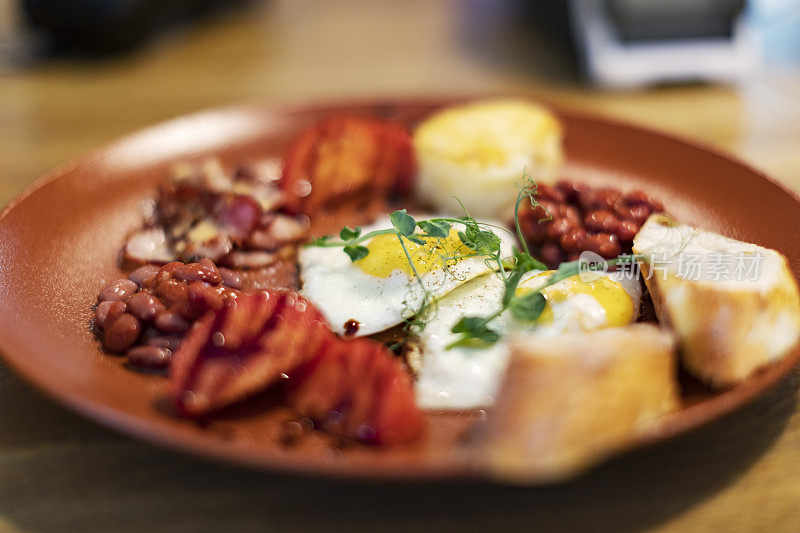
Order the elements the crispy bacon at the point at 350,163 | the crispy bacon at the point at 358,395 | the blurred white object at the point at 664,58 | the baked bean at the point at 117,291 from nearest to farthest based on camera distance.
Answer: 1. the crispy bacon at the point at 358,395
2. the baked bean at the point at 117,291
3. the crispy bacon at the point at 350,163
4. the blurred white object at the point at 664,58

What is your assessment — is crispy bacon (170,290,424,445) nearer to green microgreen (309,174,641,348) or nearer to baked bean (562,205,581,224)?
green microgreen (309,174,641,348)

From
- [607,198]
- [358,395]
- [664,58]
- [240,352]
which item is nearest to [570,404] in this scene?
[358,395]

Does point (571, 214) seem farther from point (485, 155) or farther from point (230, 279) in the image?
point (230, 279)

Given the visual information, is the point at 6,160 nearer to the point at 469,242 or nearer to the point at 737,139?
the point at 469,242

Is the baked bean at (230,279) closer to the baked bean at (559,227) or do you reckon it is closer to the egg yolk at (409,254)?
the egg yolk at (409,254)

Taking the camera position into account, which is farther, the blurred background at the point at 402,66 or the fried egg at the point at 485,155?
the blurred background at the point at 402,66

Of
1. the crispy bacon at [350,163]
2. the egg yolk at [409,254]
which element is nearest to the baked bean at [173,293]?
the egg yolk at [409,254]
